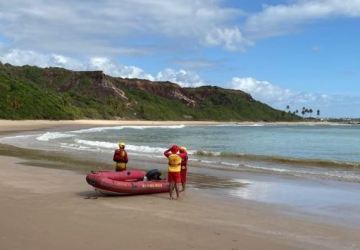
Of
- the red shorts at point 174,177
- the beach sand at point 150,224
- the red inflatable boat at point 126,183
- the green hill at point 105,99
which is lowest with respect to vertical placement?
the beach sand at point 150,224

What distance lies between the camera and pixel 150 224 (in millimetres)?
8883

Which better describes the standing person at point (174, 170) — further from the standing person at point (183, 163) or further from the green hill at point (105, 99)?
the green hill at point (105, 99)

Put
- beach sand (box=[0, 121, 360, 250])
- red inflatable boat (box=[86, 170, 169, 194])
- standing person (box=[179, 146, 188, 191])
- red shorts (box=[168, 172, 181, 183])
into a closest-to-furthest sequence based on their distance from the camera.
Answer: beach sand (box=[0, 121, 360, 250])
red inflatable boat (box=[86, 170, 169, 194])
red shorts (box=[168, 172, 181, 183])
standing person (box=[179, 146, 188, 191])

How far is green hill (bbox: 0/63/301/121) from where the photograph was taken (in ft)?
272

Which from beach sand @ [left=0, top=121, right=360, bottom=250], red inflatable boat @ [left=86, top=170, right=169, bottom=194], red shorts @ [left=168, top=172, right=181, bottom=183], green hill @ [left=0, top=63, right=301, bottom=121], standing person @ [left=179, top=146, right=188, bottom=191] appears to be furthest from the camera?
green hill @ [left=0, top=63, right=301, bottom=121]

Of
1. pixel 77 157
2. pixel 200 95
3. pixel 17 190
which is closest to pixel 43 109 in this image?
pixel 77 157

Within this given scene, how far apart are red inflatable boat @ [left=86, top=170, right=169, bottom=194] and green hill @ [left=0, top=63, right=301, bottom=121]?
63.2 m

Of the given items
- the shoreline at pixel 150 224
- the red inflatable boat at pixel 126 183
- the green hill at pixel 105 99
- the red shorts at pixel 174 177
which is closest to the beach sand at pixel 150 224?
the shoreline at pixel 150 224

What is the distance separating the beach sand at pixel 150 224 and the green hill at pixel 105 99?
64362mm

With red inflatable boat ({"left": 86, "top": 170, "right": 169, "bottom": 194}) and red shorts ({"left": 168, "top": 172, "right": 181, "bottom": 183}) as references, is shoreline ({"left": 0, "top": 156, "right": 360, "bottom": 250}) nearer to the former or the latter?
red inflatable boat ({"left": 86, "top": 170, "right": 169, "bottom": 194})

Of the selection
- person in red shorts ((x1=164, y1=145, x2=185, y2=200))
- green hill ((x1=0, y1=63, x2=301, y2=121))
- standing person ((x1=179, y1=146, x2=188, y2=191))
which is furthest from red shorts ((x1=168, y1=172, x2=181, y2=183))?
green hill ((x1=0, y1=63, x2=301, y2=121))

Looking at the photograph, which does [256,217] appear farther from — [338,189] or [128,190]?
[338,189]

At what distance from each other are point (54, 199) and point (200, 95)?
173 metres

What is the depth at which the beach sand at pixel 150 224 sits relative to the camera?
25.1 feet
